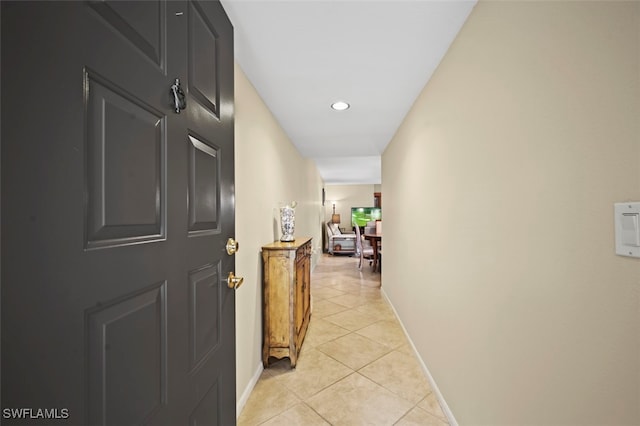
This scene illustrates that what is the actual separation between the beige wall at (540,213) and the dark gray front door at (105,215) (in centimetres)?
115

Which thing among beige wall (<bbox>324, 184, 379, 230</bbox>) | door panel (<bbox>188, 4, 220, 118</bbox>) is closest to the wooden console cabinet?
door panel (<bbox>188, 4, 220, 118</bbox>)

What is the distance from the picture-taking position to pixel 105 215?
21.4 inches

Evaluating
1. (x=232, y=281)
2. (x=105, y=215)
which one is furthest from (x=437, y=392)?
(x=105, y=215)

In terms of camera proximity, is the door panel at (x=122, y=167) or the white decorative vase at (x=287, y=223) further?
the white decorative vase at (x=287, y=223)

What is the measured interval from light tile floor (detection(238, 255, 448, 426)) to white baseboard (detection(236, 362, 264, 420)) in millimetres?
34

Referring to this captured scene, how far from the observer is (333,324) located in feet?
10.5

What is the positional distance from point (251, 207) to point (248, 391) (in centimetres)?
130

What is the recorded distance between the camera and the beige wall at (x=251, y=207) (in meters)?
1.82

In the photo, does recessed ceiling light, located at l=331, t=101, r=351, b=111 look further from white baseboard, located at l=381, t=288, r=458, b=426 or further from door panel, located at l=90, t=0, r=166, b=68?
white baseboard, located at l=381, t=288, r=458, b=426

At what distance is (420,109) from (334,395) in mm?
2307

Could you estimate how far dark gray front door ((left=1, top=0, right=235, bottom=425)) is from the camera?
1.34ft

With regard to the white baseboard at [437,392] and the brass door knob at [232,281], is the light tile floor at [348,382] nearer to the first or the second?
the white baseboard at [437,392]

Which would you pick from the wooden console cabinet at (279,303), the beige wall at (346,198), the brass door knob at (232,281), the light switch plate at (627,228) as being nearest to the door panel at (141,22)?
the brass door knob at (232,281)

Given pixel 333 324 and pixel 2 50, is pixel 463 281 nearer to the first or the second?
pixel 2 50
